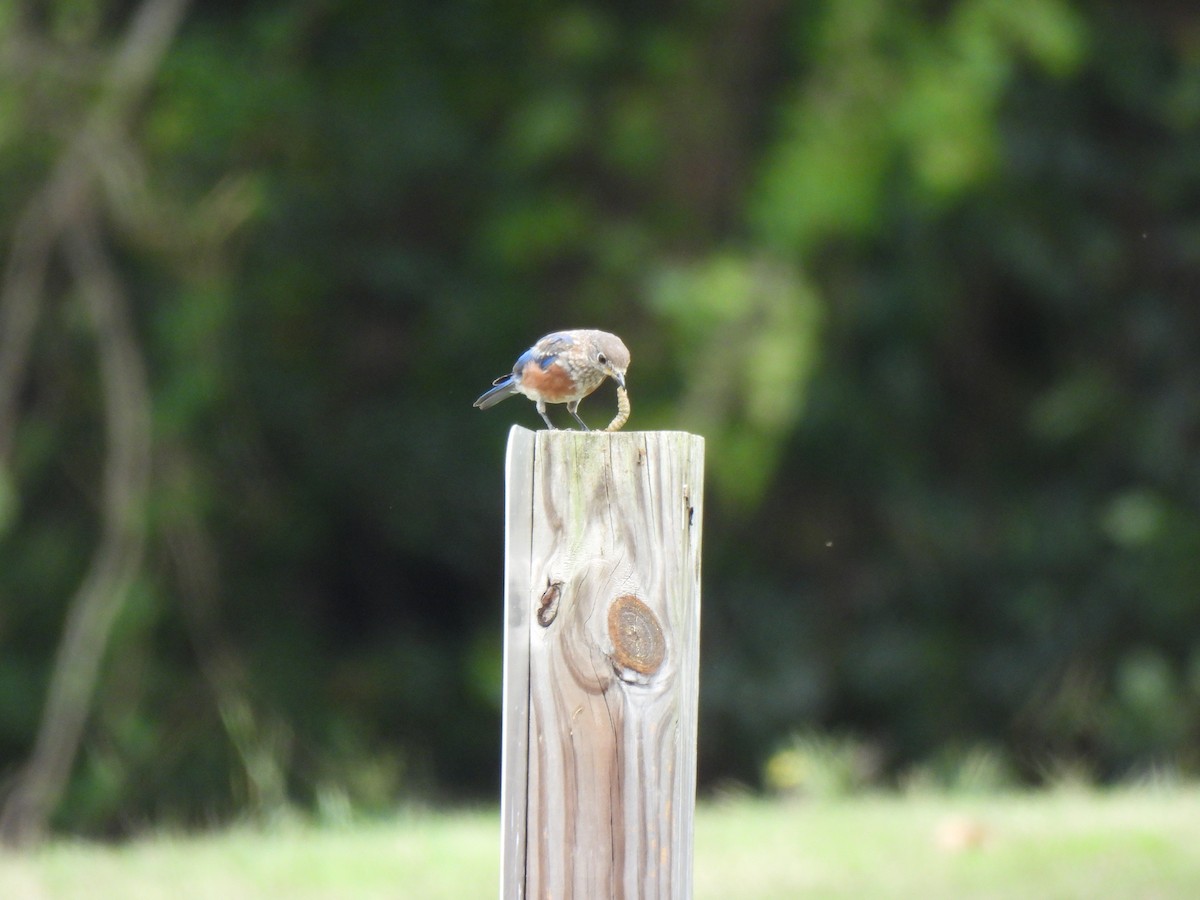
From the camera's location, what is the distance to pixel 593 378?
10.9 ft

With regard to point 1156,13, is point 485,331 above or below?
below

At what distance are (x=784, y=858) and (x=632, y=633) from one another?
3.07 meters

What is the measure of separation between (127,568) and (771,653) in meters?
3.90

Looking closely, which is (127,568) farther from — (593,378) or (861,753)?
(593,378)

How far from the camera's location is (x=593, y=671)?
7.09 feet

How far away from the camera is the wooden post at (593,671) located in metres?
2.15

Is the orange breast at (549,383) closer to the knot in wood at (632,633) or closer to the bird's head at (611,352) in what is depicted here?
the bird's head at (611,352)

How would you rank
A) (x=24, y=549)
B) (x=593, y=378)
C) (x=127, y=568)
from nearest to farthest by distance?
(x=593, y=378) → (x=127, y=568) → (x=24, y=549)

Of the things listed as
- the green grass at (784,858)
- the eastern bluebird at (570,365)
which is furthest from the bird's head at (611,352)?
the green grass at (784,858)

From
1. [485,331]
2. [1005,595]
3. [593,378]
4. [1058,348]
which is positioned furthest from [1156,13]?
[593,378]

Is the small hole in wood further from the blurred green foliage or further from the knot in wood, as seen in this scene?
the blurred green foliage

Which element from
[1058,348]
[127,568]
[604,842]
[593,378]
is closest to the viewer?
[604,842]

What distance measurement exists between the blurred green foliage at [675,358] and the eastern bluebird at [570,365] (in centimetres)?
430

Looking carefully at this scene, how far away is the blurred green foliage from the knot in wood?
5.49 metres
